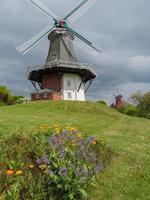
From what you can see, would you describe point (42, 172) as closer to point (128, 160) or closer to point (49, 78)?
point (128, 160)

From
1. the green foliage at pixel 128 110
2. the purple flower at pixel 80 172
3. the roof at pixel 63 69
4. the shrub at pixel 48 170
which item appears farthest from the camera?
the green foliage at pixel 128 110

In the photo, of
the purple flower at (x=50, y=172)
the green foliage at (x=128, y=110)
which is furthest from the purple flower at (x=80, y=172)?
the green foliage at (x=128, y=110)

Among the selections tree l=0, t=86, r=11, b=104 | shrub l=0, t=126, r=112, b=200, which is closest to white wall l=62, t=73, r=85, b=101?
tree l=0, t=86, r=11, b=104

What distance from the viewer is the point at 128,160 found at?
31.9 ft

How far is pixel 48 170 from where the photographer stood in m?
6.80

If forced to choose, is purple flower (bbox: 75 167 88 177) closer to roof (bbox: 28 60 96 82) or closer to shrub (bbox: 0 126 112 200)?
shrub (bbox: 0 126 112 200)

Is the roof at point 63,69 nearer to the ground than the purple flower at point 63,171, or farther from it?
farther from it

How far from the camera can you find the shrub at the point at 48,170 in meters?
6.57

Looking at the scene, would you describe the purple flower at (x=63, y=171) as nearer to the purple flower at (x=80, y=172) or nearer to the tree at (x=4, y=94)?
the purple flower at (x=80, y=172)

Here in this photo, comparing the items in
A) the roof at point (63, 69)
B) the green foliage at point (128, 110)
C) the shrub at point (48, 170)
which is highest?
the roof at point (63, 69)

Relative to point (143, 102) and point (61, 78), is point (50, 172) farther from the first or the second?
point (143, 102)

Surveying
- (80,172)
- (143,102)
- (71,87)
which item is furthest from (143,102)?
(80,172)

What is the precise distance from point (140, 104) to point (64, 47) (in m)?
20.4

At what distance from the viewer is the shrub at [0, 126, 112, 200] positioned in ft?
21.6
